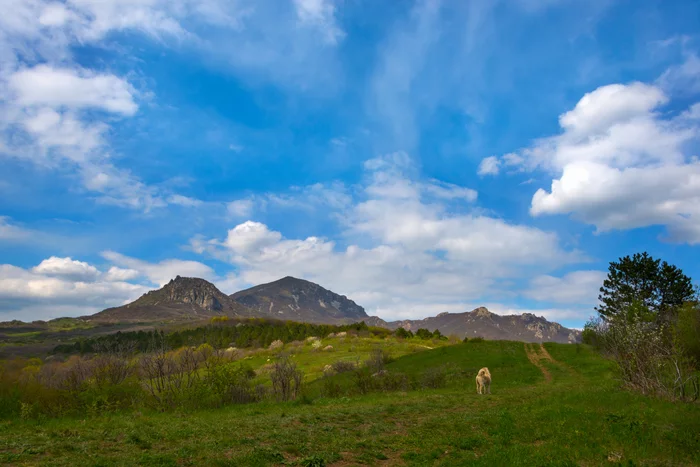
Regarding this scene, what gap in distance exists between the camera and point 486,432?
16.6 metres

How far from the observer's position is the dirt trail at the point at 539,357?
46.0 meters

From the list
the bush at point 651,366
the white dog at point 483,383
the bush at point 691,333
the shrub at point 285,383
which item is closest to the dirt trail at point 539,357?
the bush at point 691,333

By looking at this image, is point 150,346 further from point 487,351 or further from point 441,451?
point 487,351

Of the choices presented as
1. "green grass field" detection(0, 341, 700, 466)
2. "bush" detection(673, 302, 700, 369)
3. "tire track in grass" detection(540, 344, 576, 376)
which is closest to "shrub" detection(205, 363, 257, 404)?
"green grass field" detection(0, 341, 700, 466)

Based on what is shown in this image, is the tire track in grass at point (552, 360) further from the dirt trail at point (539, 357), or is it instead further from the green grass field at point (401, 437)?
the green grass field at point (401, 437)

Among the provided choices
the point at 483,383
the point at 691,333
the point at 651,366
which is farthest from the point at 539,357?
the point at 651,366

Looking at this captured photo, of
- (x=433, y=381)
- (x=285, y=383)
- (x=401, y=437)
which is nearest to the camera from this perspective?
(x=401, y=437)

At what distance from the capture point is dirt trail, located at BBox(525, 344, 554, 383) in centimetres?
4600

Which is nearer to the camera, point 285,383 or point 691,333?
point 285,383

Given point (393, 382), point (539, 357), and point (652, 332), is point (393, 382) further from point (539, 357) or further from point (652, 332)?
point (539, 357)

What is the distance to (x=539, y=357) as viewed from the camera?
62.3 m

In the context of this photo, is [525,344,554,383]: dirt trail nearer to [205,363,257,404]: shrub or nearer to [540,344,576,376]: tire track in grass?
[540,344,576,376]: tire track in grass

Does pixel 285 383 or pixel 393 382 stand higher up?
pixel 285 383

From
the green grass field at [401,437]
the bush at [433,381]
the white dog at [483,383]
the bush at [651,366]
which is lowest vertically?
the bush at [433,381]
